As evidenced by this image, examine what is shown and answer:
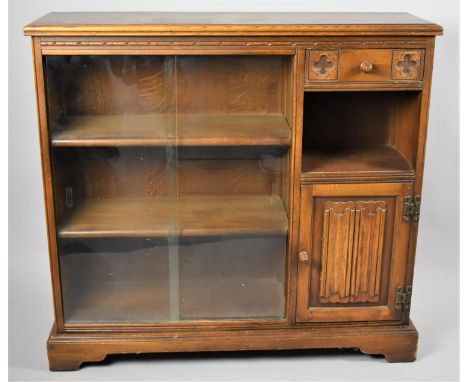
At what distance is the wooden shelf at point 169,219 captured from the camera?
124 inches

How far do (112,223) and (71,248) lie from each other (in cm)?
17

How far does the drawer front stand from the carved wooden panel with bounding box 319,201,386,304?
17.8 inches

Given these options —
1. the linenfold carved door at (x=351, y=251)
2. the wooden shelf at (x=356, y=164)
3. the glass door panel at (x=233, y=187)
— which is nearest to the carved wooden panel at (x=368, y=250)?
the linenfold carved door at (x=351, y=251)

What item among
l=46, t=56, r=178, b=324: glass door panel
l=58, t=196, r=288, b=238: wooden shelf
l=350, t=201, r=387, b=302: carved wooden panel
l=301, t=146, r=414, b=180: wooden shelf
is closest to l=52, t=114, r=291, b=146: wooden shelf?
l=46, t=56, r=178, b=324: glass door panel

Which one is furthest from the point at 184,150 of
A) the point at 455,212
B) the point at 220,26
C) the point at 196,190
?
the point at 455,212

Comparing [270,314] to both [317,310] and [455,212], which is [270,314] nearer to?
[317,310]

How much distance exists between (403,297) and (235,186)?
743mm

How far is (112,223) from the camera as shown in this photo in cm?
318

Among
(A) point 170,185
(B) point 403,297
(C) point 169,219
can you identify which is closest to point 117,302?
(C) point 169,219

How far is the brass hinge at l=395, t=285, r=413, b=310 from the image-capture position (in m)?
3.21

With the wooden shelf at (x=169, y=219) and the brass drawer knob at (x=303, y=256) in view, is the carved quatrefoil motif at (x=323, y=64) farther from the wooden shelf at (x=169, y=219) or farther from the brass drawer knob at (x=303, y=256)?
the brass drawer knob at (x=303, y=256)

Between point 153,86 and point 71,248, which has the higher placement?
point 153,86

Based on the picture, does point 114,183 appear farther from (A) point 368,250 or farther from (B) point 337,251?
(A) point 368,250

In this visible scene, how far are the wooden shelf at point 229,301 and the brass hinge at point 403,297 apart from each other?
0.42 metres
